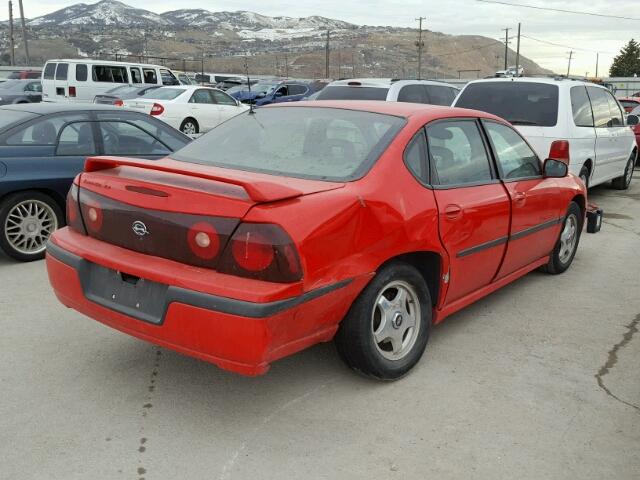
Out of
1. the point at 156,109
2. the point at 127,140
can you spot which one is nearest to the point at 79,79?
the point at 156,109

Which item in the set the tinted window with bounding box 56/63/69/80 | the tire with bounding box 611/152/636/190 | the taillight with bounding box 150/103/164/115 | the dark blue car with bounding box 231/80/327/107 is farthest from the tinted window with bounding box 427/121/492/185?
the dark blue car with bounding box 231/80/327/107

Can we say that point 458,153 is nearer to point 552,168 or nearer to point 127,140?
point 552,168

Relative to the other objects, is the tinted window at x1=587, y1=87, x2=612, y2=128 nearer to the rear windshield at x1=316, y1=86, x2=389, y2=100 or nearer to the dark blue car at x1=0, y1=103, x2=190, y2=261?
the rear windshield at x1=316, y1=86, x2=389, y2=100

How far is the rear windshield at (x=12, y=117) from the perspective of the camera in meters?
5.86

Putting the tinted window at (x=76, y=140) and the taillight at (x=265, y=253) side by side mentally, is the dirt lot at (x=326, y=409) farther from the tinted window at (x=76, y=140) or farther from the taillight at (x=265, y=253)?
the tinted window at (x=76, y=140)

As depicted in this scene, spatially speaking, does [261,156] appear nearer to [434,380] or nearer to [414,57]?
[434,380]

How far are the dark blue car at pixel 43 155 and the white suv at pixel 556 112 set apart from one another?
4.36 metres

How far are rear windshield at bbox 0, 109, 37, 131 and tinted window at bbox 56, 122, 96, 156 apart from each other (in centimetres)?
32

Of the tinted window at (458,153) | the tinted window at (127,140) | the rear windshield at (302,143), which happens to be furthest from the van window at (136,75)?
the tinted window at (458,153)

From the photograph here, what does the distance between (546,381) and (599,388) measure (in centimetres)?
28

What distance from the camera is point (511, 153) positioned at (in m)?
4.67

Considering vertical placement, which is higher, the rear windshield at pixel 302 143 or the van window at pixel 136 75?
the van window at pixel 136 75

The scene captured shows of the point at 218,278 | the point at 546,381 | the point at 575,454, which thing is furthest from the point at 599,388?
the point at 218,278

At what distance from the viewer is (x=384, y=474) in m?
2.74
